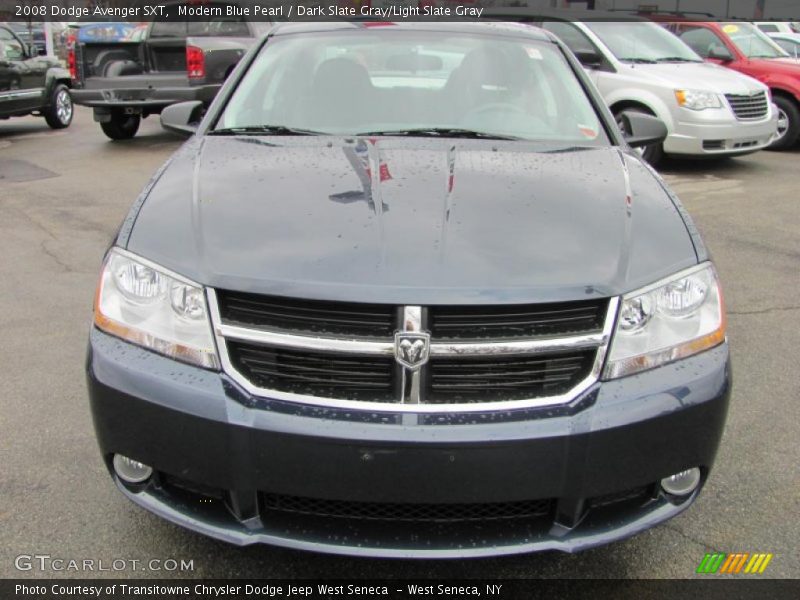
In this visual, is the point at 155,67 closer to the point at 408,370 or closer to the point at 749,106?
the point at 749,106

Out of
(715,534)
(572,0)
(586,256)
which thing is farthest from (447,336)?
(572,0)

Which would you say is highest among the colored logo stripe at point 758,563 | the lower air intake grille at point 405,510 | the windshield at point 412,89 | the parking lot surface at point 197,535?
the windshield at point 412,89

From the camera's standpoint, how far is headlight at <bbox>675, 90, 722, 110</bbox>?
888cm

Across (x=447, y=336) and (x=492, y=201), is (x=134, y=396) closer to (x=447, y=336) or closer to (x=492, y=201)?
(x=447, y=336)

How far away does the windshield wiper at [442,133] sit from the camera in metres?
3.19

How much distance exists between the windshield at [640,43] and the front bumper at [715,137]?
49.4 inches

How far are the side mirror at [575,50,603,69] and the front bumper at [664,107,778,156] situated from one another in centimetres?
139

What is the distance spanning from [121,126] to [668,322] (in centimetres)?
1132

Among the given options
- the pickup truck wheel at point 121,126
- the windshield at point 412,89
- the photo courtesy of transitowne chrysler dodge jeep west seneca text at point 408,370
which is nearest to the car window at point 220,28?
the pickup truck wheel at point 121,126

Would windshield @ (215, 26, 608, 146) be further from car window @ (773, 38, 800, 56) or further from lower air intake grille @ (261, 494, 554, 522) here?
car window @ (773, 38, 800, 56)

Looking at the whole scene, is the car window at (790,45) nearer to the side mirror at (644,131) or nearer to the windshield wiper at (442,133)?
the side mirror at (644,131)

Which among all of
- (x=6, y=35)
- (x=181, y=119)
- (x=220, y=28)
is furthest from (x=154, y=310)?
(x=6, y=35)


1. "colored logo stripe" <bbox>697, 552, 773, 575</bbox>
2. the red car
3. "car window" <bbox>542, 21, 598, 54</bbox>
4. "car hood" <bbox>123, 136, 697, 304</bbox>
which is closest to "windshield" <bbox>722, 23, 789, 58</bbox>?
the red car

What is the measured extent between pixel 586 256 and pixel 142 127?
1296 centimetres
